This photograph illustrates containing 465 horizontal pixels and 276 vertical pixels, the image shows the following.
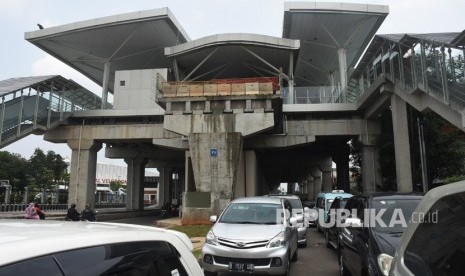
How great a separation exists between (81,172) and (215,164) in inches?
570

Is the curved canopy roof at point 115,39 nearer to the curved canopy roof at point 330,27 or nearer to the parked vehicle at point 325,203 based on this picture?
the curved canopy roof at point 330,27

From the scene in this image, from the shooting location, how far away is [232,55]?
36.1 metres

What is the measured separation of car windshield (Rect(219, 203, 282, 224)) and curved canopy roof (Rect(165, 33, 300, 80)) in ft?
80.2

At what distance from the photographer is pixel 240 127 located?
83.9ft

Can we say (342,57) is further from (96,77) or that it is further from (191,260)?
(191,260)

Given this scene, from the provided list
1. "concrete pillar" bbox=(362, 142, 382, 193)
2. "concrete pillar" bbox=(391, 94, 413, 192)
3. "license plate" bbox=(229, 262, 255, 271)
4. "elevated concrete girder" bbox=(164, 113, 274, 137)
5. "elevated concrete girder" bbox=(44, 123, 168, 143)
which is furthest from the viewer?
"elevated concrete girder" bbox=(44, 123, 168, 143)

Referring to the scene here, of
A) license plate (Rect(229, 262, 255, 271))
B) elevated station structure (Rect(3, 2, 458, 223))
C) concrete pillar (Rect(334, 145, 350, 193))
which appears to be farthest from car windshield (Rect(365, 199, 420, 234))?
concrete pillar (Rect(334, 145, 350, 193))

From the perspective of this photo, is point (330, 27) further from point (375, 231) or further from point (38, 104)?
point (375, 231)

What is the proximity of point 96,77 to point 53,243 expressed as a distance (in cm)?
4751

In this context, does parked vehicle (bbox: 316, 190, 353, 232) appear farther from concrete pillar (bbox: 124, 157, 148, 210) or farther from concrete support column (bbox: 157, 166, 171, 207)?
concrete support column (bbox: 157, 166, 171, 207)

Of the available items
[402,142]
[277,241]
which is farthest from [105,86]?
[277,241]

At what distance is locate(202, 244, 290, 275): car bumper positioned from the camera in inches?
294

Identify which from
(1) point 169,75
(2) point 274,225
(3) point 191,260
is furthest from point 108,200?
(3) point 191,260

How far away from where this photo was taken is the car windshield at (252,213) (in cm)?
890
